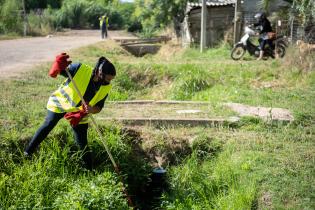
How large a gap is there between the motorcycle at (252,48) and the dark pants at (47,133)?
8.48 m

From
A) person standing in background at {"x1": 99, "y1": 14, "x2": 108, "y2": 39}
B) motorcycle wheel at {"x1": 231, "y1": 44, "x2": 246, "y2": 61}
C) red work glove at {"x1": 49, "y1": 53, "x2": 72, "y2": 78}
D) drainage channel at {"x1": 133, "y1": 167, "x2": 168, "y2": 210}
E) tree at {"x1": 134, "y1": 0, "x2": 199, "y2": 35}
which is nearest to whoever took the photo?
red work glove at {"x1": 49, "y1": 53, "x2": 72, "y2": 78}

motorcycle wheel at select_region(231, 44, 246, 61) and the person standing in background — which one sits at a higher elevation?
the person standing in background

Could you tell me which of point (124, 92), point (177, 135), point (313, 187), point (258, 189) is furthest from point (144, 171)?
point (124, 92)

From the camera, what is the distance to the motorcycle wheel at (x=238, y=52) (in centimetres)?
1310

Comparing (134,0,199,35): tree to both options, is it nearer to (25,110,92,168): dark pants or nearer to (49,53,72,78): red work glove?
(25,110,92,168): dark pants

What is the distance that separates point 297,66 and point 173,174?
5672mm

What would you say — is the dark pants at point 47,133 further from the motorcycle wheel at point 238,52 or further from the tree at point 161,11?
the tree at point 161,11

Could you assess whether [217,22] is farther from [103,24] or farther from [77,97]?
[77,97]

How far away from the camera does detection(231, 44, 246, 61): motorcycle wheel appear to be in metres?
13.1

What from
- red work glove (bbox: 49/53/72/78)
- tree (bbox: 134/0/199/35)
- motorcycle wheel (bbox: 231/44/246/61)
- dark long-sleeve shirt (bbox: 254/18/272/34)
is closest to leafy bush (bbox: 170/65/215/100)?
motorcycle wheel (bbox: 231/44/246/61)

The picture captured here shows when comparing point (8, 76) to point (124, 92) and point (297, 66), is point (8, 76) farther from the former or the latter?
point (297, 66)

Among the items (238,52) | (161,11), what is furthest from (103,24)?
(238,52)

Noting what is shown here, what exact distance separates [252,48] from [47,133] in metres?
9.32

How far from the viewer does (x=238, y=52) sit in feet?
43.8
